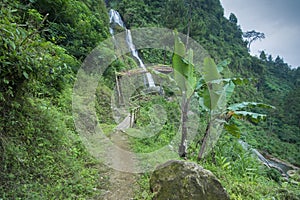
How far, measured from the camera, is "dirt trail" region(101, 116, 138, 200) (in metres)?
3.66

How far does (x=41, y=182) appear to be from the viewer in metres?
2.96

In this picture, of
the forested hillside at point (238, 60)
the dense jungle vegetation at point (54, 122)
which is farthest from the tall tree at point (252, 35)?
the dense jungle vegetation at point (54, 122)

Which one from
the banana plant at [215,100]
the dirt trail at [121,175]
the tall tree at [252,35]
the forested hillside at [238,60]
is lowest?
the dirt trail at [121,175]

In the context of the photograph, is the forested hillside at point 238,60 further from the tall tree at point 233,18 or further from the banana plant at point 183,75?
the banana plant at point 183,75

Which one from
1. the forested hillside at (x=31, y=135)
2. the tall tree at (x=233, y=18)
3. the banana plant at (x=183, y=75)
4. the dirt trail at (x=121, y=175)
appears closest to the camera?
the forested hillside at (x=31, y=135)

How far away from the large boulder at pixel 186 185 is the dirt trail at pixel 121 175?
51 cm

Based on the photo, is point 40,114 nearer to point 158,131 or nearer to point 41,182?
point 41,182

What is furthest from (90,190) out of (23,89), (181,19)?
(181,19)

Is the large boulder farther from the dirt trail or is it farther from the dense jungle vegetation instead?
the dirt trail

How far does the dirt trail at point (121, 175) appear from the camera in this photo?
144 inches

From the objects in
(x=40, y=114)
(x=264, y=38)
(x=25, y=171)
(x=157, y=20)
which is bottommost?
(x=25, y=171)

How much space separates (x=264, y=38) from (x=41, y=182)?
59.4 metres

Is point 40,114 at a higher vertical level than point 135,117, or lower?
higher

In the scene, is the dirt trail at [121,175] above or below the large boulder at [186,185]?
below
